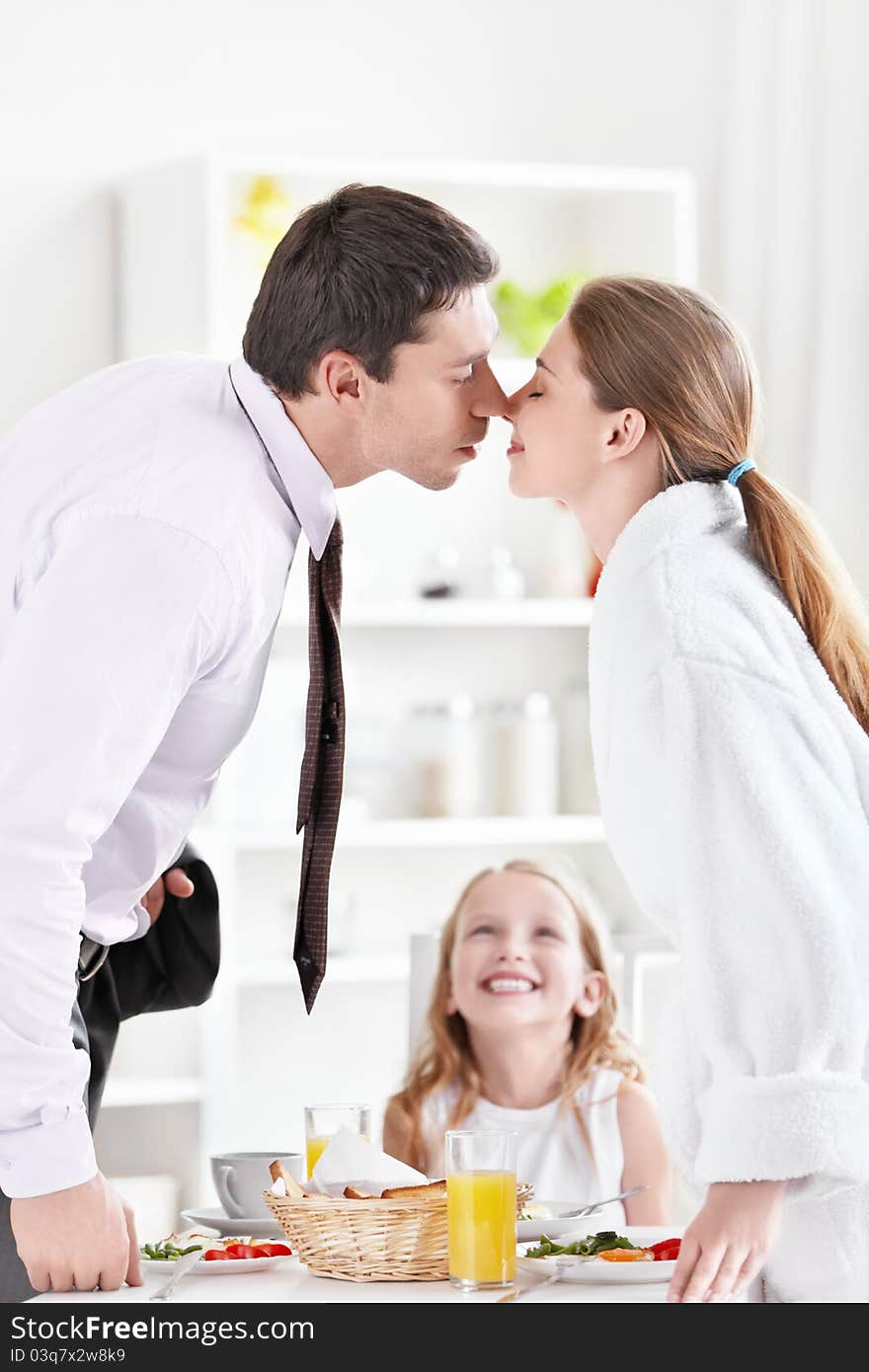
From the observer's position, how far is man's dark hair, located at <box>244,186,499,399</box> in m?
1.55

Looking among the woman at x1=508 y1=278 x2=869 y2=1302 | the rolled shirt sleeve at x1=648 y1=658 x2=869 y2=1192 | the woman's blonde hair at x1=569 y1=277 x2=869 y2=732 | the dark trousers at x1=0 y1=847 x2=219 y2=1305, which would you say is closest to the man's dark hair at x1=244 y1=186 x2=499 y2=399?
the woman's blonde hair at x1=569 y1=277 x2=869 y2=732

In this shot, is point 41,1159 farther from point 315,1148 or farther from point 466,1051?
point 466,1051

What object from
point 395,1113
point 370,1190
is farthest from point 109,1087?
point 370,1190

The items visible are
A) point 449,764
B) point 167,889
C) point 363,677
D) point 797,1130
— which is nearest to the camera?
point 797,1130

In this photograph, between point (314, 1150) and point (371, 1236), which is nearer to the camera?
point (371, 1236)

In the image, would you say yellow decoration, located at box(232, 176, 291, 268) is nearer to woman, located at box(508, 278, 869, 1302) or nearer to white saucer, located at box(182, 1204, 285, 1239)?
woman, located at box(508, 278, 869, 1302)

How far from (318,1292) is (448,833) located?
191 cm

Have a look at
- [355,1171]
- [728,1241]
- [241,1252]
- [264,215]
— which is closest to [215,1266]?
[241,1252]

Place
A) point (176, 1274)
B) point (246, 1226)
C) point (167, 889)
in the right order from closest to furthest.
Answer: point (176, 1274), point (246, 1226), point (167, 889)

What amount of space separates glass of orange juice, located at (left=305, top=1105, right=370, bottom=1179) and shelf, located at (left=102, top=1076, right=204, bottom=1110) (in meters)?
1.45

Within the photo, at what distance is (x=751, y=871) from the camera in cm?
126

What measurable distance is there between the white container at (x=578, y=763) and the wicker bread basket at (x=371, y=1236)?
1.98 m

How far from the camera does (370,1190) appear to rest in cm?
141
